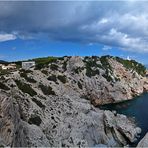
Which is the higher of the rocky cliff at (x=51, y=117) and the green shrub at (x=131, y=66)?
the green shrub at (x=131, y=66)

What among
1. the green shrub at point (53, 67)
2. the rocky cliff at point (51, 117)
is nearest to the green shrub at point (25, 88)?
the rocky cliff at point (51, 117)

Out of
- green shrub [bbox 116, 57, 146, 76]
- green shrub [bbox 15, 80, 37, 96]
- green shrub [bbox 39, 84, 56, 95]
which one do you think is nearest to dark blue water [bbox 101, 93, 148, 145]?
green shrub [bbox 39, 84, 56, 95]

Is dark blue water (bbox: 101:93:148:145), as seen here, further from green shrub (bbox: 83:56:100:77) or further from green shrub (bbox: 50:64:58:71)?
green shrub (bbox: 50:64:58:71)

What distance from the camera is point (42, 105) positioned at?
65.5 metres

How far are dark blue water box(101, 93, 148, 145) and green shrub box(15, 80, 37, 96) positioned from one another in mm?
26263

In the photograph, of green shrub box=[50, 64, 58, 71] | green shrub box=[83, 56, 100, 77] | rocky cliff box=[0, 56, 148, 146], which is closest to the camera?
rocky cliff box=[0, 56, 148, 146]

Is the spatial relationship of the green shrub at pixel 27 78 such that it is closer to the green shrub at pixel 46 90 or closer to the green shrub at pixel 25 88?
the green shrub at pixel 46 90

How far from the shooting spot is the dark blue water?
80562 millimetres

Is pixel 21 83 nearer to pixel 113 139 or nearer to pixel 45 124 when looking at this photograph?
pixel 45 124

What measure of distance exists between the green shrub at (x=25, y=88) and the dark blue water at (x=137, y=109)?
26.3 m

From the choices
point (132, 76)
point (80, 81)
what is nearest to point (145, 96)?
point (132, 76)

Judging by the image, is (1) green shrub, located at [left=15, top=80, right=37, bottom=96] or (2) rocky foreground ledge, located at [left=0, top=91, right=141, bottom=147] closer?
(2) rocky foreground ledge, located at [left=0, top=91, right=141, bottom=147]

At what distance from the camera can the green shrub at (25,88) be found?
68688 millimetres

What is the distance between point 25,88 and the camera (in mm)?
70125
